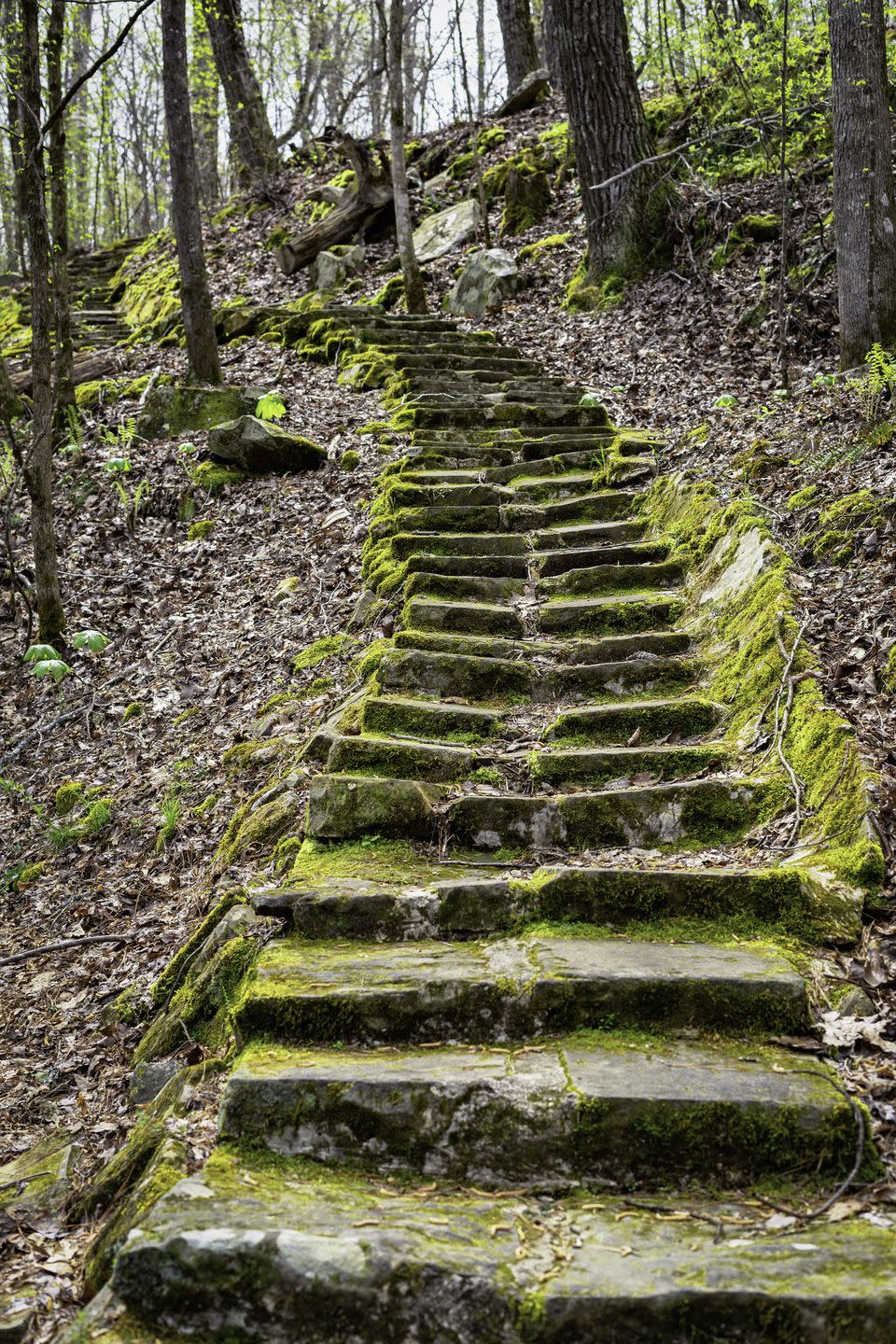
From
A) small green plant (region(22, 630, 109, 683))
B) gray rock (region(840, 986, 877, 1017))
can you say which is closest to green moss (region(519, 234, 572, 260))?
small green plant (region(22, 630, 109, 683))

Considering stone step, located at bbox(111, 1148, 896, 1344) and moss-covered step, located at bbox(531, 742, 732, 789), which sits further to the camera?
moss-covered step, located at bbox(531, 742, 732, 789)

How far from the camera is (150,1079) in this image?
3.56 m

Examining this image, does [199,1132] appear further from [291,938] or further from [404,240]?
[404,240]

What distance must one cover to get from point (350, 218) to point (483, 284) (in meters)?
4.36

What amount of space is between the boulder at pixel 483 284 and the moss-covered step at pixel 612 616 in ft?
26.4

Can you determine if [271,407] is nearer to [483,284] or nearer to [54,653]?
[54,653]

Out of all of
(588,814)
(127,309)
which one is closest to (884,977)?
(588,814)

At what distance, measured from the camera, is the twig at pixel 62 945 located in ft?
15.4

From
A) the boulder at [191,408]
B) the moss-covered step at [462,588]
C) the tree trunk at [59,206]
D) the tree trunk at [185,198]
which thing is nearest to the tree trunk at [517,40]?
the tree trunk at [185,198]

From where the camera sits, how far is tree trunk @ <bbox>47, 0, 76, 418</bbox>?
8.78 meters

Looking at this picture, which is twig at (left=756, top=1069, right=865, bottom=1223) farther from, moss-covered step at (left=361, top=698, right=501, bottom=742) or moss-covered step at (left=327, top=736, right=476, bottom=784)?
moss-covered step at (left=361, top=698, right=501, bottom=742)

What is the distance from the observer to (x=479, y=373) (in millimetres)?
9781

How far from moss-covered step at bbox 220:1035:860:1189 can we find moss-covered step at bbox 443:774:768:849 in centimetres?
112

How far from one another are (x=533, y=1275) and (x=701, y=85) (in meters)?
13.7
